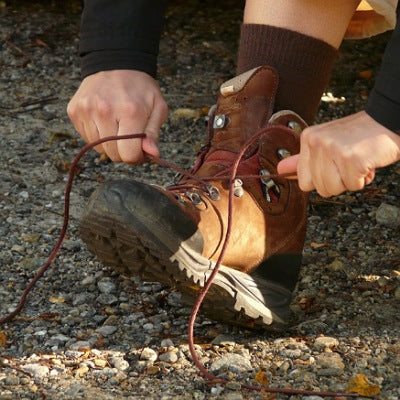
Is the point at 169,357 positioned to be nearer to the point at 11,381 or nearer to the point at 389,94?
the point at 11,381

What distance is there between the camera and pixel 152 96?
5.80ft

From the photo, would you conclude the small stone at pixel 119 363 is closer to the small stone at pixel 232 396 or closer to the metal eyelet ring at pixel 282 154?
the small stone at pixel 232 396

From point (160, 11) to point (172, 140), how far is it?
3.15 feet

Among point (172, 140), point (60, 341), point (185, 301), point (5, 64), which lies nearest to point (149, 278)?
point (185, 301)

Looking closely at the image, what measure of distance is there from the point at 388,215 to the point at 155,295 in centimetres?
69

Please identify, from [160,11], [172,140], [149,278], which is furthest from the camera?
[172,140]

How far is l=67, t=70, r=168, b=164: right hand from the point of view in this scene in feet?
5.64

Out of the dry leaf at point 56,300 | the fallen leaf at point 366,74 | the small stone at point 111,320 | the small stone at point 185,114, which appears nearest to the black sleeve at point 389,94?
the small stone at point 111,320

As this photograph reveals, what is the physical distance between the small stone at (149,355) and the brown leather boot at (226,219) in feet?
0.42

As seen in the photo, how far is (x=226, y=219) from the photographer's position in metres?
1.74

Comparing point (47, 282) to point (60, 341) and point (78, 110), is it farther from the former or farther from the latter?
point (78, 110)

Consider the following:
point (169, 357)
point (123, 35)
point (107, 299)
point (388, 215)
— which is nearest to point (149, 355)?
point (169, 357)

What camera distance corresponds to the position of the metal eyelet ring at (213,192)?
1737 millimetres

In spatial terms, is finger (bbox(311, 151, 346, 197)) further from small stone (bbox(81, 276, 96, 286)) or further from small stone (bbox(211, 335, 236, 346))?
small stone (bbox(81, 276, 96, 286))
